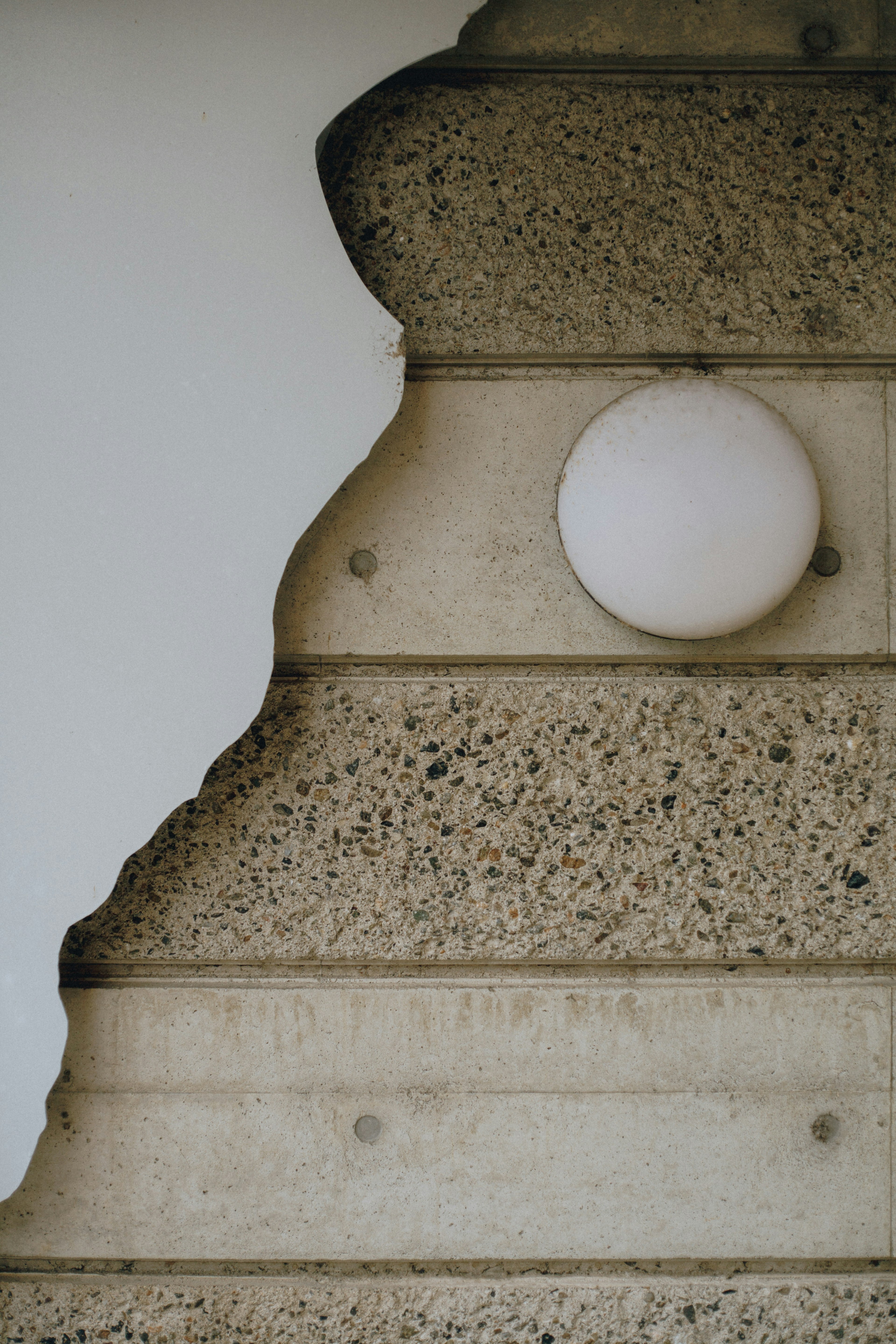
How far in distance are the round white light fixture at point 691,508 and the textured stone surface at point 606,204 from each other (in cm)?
21

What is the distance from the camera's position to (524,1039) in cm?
157

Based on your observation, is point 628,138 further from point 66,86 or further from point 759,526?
point 66,86

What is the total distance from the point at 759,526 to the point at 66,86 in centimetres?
151

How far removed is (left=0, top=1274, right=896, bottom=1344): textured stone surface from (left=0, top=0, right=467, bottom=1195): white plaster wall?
2.09ft

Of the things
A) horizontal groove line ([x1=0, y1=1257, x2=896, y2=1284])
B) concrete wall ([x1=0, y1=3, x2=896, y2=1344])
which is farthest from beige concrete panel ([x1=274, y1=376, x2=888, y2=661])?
horizontal groove line ([x1=0, y1=1257, x2=896, y2=1284])

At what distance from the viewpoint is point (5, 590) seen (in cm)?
149

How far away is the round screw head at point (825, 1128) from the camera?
1.58 metres

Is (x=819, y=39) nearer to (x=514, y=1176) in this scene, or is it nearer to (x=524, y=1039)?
(x=524, y=1039)

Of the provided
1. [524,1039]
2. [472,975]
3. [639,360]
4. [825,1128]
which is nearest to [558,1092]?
[524,1039]

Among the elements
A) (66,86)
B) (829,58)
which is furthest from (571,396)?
(66,86)

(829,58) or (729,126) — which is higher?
(829,58)

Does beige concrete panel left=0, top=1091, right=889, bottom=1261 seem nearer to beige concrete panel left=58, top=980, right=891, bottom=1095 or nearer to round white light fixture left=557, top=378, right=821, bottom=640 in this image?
beige concrete panel left=58, top=980, right=891, bottom=1095

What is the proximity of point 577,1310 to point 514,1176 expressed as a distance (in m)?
0.30

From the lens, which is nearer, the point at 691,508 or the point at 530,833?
the point at 691,508
